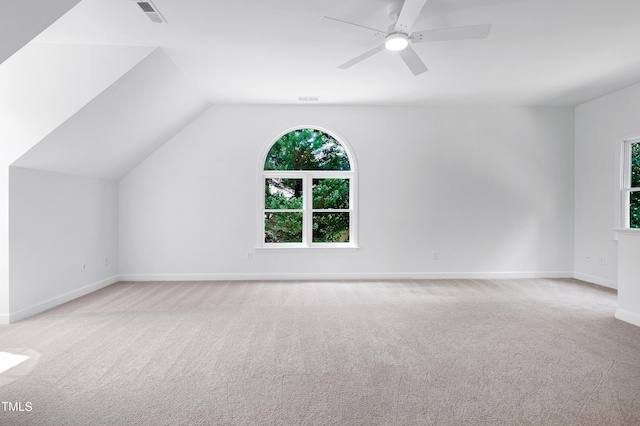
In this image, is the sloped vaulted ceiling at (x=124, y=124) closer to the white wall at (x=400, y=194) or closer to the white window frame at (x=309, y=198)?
the white wall at (x=400, y=194)

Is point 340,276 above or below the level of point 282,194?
below

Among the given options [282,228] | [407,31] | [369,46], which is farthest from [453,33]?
[282,228]

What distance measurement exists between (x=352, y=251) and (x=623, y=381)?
3.71 meters

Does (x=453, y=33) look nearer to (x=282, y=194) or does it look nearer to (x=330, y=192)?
(x=330, y=192)

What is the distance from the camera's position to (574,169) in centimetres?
579

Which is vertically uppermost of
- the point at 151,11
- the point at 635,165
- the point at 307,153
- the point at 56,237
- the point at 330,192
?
the point at 151,11

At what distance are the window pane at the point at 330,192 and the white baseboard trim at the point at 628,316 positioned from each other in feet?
12.2

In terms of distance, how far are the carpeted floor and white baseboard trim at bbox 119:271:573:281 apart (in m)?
1.09

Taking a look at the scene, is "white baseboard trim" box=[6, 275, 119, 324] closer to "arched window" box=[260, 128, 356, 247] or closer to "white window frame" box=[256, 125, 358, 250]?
"white window frame" box=[256, 125, 358, 250]

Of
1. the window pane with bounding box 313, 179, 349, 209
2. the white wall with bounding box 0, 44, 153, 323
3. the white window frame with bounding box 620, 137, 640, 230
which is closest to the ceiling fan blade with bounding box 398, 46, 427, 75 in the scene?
the white wall with bounding box 0, 44, 153, 323

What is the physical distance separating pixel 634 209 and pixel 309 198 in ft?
15.4

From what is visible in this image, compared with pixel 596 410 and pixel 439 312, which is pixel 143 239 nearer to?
pixel 439 312

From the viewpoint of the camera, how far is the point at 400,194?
18.8 feet

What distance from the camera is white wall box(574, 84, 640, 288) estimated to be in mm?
4961
